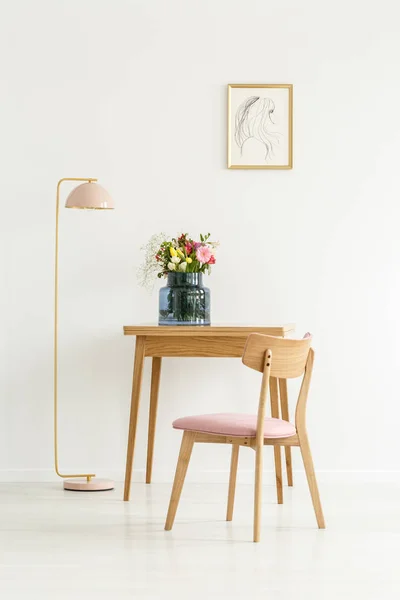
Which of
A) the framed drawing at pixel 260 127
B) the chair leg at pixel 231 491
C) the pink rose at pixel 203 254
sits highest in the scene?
the framed drawing at pixel 260 127

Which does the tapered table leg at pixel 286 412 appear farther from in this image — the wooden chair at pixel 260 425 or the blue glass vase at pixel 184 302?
the wooden chair at pixel 260 425

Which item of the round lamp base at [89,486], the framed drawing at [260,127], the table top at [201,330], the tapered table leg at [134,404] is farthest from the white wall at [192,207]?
the table top at [201,330]

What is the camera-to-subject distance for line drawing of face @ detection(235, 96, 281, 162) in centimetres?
424

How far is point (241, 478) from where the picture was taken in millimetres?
4188

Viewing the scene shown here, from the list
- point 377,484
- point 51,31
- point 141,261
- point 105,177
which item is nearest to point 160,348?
point 141,261

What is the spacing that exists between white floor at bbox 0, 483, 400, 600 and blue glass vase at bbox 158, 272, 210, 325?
2.47 feet

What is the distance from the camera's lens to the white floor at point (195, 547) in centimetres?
248

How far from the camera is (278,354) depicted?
3.05 m

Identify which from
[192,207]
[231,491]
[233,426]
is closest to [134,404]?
[231,491]

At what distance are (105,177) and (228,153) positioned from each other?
0.59 m

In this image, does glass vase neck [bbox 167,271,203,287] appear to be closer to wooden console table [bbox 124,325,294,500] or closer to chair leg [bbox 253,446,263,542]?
wooden console table [bbox 124,325,294,500]


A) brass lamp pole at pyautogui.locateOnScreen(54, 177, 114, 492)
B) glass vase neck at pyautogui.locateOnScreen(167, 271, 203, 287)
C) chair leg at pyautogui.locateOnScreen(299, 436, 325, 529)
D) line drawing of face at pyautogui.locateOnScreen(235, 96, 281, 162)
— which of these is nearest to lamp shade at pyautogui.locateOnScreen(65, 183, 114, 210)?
brass lamp pole at pyautogui.locateOnScreen(54, 177, 114, 492)

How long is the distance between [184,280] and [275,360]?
35.1 inches

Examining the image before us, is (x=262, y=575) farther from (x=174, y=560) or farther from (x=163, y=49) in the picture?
(x=163, y=49)
